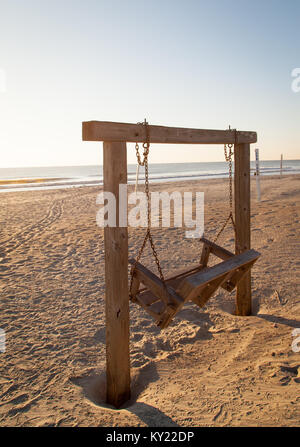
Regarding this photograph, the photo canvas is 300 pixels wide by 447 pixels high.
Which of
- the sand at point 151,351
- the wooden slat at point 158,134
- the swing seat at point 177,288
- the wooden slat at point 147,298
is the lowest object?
the sand at point 151,351

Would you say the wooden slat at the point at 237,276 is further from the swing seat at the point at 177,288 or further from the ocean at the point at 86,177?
the ocean at the point at 86,177

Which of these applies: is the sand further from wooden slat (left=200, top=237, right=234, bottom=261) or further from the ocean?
the ocean

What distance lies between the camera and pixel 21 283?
566 centimetres

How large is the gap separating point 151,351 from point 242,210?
2131 mm

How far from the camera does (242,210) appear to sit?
4.48 metres

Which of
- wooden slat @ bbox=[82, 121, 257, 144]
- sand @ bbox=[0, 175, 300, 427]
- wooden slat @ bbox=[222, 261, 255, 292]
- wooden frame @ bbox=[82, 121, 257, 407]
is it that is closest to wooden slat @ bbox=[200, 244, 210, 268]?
wooden slat @ bbox=[222, 261, 255, 292]

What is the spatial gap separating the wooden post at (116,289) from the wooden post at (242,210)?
209 cm

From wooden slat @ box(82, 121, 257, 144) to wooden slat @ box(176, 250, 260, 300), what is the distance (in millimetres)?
1305

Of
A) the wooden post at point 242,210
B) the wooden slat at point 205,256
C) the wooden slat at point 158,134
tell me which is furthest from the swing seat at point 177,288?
the wooden slat at point 158,134

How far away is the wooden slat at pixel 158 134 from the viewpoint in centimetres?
260

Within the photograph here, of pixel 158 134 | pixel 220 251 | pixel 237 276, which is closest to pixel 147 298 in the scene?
pixel 237 276

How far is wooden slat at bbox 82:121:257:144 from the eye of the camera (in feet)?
8.52

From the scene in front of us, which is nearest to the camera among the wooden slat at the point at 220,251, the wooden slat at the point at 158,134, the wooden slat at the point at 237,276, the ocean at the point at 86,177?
the wooden slat at the point at 158,134

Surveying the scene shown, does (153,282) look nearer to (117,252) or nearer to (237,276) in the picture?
(117,252)
